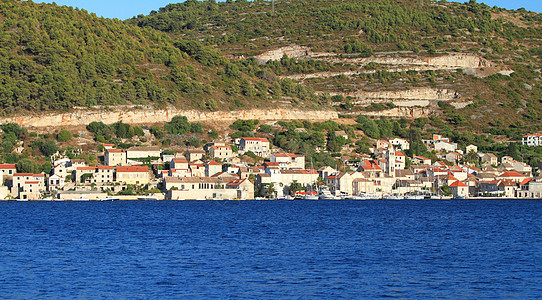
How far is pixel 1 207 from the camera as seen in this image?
5872cm

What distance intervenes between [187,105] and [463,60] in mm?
60368

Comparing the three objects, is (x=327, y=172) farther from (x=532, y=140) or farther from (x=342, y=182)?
(x=532, y=140)

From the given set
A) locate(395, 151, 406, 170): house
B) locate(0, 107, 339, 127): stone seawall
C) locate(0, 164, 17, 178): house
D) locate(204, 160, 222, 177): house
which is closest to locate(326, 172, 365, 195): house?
locate(395, 151, 406, 170): house

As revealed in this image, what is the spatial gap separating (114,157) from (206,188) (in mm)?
Result: 10628

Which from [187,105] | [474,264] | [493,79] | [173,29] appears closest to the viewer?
[474,264]

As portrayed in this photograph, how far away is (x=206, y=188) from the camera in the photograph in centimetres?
7006

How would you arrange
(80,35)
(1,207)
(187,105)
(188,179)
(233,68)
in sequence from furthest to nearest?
(233,68) < (80,35) < (187,105) < (188,179) < (1,207)

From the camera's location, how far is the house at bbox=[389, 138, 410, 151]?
95.1 metres

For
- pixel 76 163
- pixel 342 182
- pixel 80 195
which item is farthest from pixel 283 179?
pixel 76 163

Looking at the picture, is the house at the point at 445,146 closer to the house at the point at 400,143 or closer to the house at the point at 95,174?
the house at the point at 400,143

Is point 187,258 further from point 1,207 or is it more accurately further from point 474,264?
point 1,207

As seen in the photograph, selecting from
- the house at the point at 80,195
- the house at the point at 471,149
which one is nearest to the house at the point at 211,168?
the house at the point at 80,195

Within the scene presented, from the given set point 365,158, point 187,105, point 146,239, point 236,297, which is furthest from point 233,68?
point 236,297

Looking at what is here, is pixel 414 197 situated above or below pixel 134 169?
below
